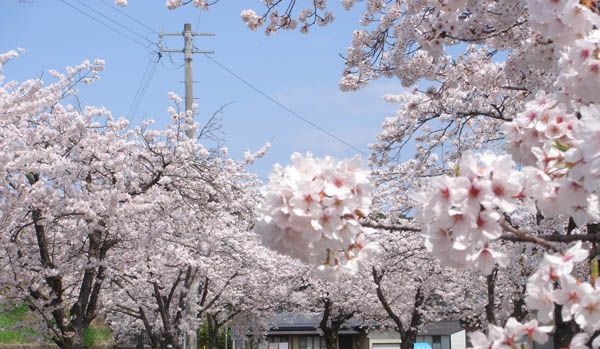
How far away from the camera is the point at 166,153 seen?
1285 centimetres

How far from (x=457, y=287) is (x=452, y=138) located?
46.9ft

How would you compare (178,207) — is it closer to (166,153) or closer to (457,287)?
(166,153)

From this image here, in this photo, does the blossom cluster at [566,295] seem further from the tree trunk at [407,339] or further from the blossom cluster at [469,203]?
the tree trunk at [407,339]

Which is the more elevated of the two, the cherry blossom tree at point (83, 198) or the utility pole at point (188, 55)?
the utility pole at point (188, 55)

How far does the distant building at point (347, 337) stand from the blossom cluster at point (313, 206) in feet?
104

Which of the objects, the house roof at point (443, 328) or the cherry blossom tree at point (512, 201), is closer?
the cherry blossom tree at point (512, 201)

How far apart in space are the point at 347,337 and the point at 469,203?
36.9 m

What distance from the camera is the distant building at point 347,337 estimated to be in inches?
1405

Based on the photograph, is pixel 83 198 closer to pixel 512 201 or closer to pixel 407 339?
pixel 512 201

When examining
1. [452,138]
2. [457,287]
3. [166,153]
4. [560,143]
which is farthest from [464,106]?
[457,287]

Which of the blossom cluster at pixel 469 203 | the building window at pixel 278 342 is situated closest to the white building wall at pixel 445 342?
the building window at pixel 278 342

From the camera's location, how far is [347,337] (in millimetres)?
38656

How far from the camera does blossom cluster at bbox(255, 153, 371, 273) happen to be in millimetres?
2766

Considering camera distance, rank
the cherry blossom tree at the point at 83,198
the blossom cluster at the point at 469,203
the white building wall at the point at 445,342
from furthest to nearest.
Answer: the white building wall at the point at 445,342 → the cherry blossom tree at the point at 83,198 → the blossom cluster at the point at 469,203
